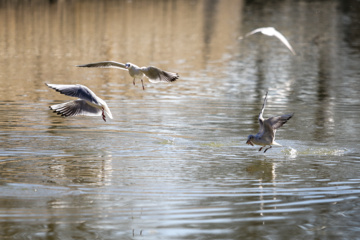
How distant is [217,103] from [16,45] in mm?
18093

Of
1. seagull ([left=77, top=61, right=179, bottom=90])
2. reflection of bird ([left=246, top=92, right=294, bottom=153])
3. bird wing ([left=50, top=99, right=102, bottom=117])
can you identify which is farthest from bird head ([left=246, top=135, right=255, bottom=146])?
bird wing ([left=50, top=99, right=102, bottom=117])

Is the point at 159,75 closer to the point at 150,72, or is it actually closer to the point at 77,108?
the point at 150,72

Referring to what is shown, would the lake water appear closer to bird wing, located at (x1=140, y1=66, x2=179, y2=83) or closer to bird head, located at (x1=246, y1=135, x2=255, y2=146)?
bird head, located at (x1=246, y1=135, x2=255, y2=146)

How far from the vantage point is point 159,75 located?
47.8ft

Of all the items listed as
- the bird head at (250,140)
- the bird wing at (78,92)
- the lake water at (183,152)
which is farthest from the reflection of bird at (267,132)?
the bird wing at (78,92)

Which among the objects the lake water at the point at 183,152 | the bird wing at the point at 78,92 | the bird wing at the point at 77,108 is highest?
the bird wing at the point at 78,92

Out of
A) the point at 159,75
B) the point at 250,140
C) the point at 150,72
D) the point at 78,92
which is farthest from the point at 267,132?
the point at 78,92

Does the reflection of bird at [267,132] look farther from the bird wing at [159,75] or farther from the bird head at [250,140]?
the bird wing at [159,75]

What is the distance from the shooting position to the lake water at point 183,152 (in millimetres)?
9602

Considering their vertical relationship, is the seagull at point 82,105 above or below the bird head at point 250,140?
above

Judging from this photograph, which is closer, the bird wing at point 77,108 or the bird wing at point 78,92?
the bird wing at point 78,92

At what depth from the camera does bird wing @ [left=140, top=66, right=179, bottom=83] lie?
568 inches

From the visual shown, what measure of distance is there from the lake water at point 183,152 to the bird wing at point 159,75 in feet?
3.78

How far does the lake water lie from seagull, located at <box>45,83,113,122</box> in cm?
66
